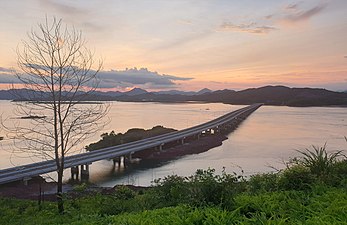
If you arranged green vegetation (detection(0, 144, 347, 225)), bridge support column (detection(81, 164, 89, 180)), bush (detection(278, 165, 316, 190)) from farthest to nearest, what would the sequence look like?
bridge support column (detection(81, 164, 89, 180))
bush (detection(278, 165, 316, 190))
green vegetation (detection(0, 144, 347, 225))

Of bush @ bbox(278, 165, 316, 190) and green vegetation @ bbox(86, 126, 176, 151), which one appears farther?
green vegetation @ bbox(86, 126, 176, 151)

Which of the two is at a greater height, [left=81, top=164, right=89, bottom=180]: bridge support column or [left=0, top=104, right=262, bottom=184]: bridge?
[left=0, top=104, right=262, bottom=184]: bridge

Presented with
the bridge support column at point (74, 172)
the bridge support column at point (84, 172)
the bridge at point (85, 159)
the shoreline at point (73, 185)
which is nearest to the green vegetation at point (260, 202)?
the shoreline at point (73, 185)

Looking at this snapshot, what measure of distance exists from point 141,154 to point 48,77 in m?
29.6

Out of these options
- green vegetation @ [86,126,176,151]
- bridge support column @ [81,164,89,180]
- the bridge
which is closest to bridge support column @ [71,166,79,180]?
the bridge

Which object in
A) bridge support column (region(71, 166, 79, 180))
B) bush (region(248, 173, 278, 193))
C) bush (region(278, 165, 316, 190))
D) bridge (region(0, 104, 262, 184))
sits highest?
bush (region(278, 165, 316, 190))

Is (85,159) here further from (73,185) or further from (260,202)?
(260,202)

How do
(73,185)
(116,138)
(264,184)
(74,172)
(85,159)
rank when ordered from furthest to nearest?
(116,138) < (85,159) < (74,172) < (73,185) < (264,184)

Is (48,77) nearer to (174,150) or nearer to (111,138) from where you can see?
(174,150)

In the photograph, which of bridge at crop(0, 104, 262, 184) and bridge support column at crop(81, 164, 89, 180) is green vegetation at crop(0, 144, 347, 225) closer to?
bridge at crop(0, 104, 262, 184)

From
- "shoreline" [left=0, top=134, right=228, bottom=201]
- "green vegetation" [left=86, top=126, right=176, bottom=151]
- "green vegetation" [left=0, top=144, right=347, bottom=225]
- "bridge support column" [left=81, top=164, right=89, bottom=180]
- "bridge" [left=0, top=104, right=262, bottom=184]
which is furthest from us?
"green vegetation" [left=86, top=126, right=176, bottom=151]

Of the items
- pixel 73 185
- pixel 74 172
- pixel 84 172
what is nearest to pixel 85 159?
pixel 84 172

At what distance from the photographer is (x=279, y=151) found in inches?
1522

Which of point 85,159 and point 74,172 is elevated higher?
point 85,159
